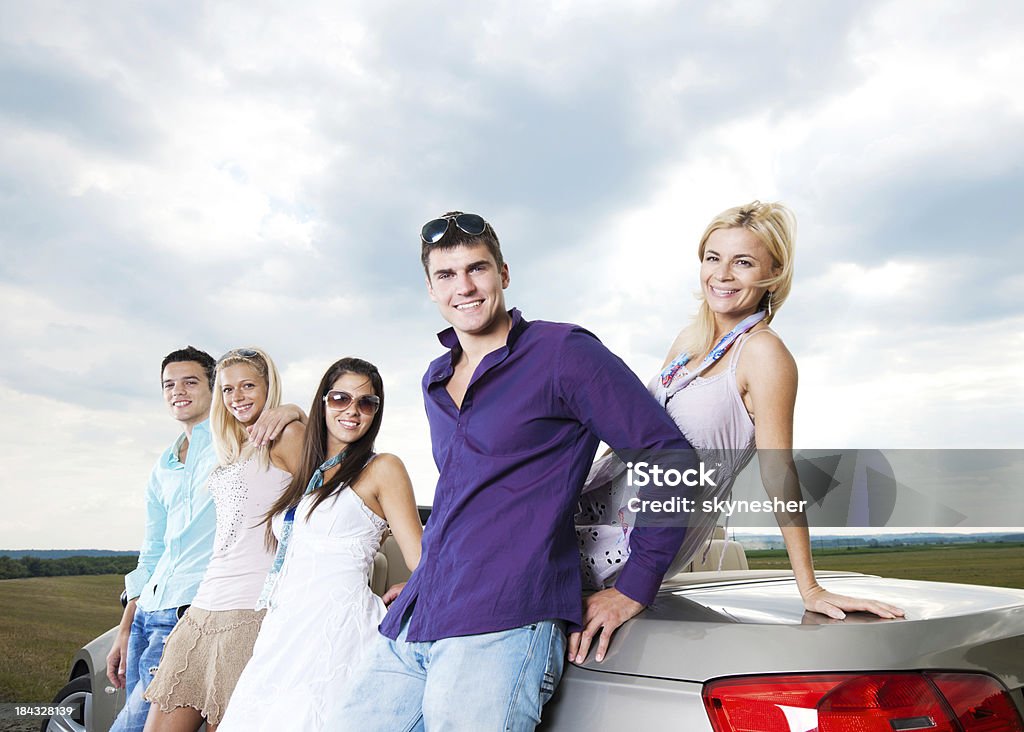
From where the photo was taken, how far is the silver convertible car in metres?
1.50

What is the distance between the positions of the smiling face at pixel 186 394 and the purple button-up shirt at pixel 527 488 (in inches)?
94.4

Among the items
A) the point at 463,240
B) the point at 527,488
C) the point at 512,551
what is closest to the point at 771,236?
the point at 463,240

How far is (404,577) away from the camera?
3.18 m

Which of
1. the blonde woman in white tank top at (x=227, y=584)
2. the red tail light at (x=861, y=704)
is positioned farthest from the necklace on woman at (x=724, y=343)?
the blonde woman in white tank top at (x=227, y=584)

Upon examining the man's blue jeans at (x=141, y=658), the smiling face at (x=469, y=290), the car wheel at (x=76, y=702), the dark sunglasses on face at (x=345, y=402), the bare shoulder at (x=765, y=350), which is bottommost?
the car wheel at (x=76, y=702)

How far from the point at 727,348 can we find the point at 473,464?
0.78 m

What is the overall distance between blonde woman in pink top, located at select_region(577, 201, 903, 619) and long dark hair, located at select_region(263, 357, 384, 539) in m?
0.93

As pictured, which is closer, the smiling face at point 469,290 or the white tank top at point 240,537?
the smiling face at point 469,290

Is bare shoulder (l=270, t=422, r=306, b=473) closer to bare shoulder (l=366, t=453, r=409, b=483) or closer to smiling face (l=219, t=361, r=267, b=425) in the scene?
smiling face (l=219, t=361, r=267, b=425)

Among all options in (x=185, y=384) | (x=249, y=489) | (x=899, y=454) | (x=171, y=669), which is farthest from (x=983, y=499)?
(x=185, y=384)

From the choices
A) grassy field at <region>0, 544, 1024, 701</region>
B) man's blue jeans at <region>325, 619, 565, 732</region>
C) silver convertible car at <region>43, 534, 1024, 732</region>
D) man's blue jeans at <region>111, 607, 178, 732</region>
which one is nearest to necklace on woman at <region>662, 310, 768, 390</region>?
silver convertible car at <region>43, 534, 1024, 732</region>

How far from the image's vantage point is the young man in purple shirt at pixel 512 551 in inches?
69.5

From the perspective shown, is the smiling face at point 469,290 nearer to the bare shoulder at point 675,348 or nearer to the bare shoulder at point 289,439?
the bare shoulder at point 675,348

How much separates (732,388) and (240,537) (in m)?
1.87
